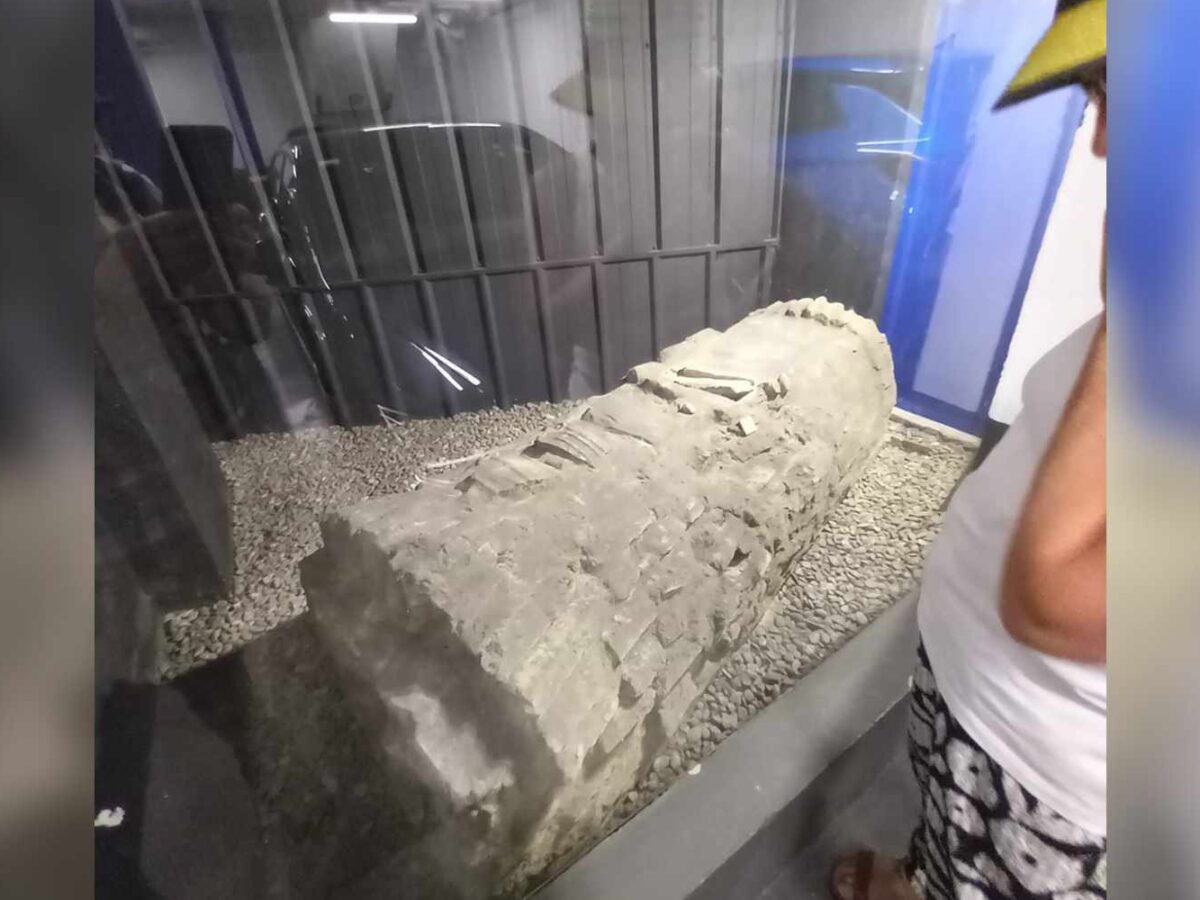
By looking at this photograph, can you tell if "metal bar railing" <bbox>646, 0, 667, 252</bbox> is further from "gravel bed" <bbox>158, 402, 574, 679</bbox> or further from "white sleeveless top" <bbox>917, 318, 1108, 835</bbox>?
"white sleeveless top" <bbox>917, 318, 1108, 835</bbox>

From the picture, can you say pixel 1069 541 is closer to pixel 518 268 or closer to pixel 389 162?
pixel 518 268

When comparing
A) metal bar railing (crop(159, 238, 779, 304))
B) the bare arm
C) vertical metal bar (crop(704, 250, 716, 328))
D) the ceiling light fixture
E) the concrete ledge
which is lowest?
the concrete ledge

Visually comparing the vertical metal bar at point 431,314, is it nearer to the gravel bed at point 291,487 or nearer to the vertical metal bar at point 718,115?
the gravel bed at point 291,487

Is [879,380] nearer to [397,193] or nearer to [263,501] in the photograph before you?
[397,193]

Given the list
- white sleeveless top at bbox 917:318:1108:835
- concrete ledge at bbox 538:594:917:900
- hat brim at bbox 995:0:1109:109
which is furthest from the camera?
concrete ledge at bbox 538:594:917:900

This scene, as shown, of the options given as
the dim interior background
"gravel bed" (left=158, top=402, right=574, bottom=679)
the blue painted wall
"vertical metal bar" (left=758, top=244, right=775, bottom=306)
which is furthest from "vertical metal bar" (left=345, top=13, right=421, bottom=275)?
the blue painted wall

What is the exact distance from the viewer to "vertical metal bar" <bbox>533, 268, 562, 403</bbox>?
0.96 metres

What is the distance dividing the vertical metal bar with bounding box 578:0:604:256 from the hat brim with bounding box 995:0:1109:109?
46cm

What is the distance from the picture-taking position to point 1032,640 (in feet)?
2.37

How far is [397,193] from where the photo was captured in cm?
87

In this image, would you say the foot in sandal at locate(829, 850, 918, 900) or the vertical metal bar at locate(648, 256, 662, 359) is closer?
the vertical metal bar at locate(648, 256, 662, 359)

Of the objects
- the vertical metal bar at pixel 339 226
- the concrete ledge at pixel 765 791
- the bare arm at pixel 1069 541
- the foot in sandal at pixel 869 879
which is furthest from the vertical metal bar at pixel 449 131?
the foot in sandal at pixel 869 879

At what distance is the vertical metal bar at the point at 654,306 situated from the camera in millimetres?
994

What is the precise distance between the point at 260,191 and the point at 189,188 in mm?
73
